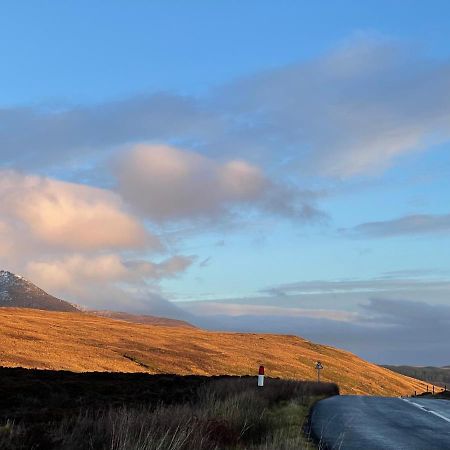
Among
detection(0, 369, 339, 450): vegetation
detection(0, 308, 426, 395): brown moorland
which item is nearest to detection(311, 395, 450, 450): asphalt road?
detection(0, 369, 339, 450): vegetation

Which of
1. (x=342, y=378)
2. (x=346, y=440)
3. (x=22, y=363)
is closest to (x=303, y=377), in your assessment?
(x=342, y=378)

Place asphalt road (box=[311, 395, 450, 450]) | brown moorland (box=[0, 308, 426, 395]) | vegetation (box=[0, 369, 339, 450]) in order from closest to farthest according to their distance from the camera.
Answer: vegetation (box=[0, 369, 339, 450])
asphalt road (box=[311, 395, 450, 450])
brown moorland (box=[0, 308, 426, 395])

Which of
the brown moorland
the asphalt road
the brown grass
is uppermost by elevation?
the brown grass

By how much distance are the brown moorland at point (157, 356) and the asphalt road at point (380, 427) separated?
29267mm

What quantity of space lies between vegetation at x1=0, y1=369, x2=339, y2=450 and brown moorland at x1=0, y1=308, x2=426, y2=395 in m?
17.8

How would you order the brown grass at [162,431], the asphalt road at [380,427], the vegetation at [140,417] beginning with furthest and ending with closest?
the asphalt road at [380,427] → the vegetation at [140,417] → the brown grass at [162,431]

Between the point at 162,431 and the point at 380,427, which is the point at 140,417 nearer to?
the point at 162,431

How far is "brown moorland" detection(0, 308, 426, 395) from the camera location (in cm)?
5009

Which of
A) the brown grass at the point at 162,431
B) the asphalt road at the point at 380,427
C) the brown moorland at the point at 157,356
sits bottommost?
the brown moorland at the point at 157,356

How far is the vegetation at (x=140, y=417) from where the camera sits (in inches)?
345

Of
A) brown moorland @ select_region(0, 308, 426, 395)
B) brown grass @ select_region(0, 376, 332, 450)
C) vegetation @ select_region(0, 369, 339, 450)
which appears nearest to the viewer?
brown grass @ select_region(0, 376, 332, 450)

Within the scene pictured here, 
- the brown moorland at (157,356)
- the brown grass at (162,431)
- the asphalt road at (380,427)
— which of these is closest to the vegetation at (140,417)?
the brown grass at (162,431)

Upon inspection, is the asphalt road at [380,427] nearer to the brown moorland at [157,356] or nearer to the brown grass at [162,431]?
the brown grass at [162,431]

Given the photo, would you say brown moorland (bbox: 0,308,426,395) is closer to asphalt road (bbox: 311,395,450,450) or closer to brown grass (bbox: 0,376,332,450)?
asphalt road (bbox: 311,395,450,450)
